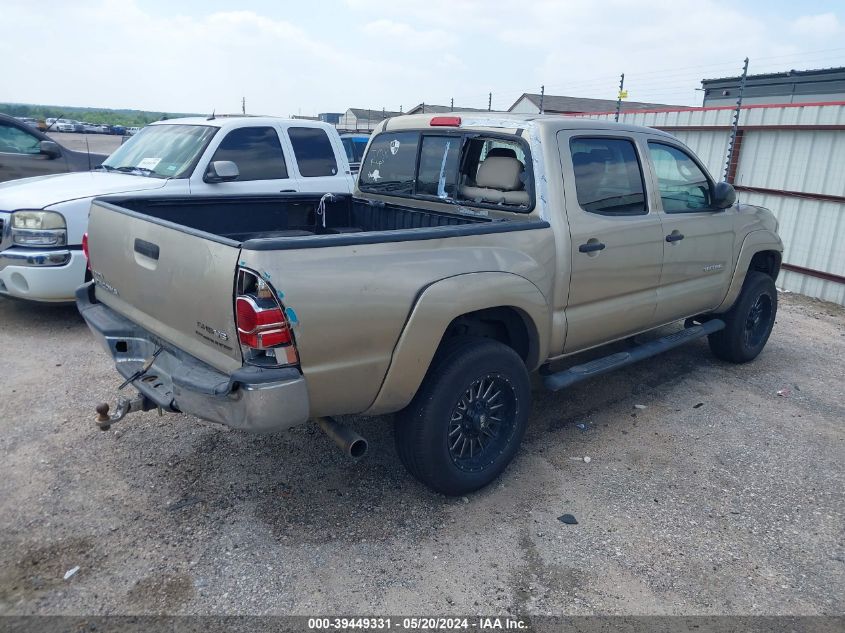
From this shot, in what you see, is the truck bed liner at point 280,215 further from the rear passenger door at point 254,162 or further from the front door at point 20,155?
the front door at point 20,155

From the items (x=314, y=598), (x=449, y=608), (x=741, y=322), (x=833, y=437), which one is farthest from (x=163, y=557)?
(x=741, y=322)

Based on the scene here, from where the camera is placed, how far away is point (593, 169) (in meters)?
4.08

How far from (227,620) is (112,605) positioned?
1.61ft

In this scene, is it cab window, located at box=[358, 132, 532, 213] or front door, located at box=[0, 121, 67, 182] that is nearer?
cab window, located at box=[358, 132, 532, 213]

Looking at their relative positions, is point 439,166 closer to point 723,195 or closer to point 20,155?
point 723,195

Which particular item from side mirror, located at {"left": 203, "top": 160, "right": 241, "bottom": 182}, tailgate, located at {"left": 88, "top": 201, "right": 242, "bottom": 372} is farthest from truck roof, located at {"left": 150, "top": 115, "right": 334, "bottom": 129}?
tailgate, located at {"left": 88, "top": 201, "right": 242, "bottom": 372}

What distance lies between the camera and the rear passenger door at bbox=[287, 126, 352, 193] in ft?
23.2

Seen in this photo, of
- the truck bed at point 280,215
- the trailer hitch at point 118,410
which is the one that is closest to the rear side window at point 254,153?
the truck bed at point 280,215

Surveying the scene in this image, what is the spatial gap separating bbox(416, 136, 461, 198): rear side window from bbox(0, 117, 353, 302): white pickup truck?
6.37 feet

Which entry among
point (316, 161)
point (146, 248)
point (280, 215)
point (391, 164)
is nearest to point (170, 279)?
point (146, 248)

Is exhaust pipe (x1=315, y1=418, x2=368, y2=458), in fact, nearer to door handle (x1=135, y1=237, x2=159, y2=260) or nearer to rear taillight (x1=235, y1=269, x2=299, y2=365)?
rear taillight (x1=235, y1=269, x2=299, y2=365)

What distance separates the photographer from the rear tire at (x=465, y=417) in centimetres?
323

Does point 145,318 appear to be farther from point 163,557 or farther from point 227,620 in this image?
point 227,620

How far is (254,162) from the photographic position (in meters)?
6.78
